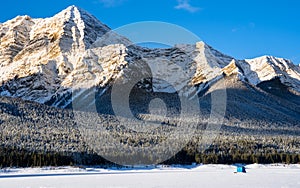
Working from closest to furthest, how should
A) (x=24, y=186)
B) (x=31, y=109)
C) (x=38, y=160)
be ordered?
(x=24, y=186)
(x=38, y=160)
(x=31, y=109)

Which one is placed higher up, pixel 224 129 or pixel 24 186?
pixel 224 129

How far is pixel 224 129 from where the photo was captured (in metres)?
155

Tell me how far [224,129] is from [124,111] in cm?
5207

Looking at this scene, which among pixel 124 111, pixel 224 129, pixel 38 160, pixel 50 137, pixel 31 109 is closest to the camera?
pixel 38 160

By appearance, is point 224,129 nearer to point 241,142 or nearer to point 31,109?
point 241,142

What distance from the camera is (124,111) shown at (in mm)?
193000

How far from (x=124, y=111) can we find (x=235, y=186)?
147283mm

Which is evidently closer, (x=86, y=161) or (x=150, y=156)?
(x=86, y=161)

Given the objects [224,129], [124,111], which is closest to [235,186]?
[224,129]

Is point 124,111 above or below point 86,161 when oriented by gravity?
above

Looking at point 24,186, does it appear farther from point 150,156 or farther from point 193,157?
point 193,157

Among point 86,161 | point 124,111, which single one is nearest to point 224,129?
point 124,111

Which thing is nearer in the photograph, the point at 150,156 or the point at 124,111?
the point at 150,156

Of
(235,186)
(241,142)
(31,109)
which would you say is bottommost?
(235,186)
